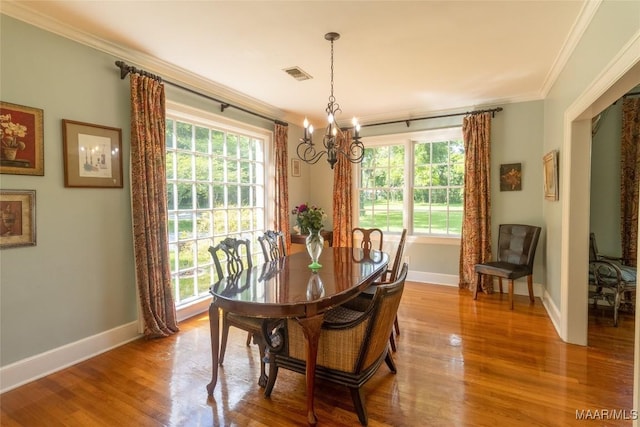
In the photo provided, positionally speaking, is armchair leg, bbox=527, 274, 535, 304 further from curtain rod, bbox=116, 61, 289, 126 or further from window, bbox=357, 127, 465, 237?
curtain rod, bbox=116, 61, 289, 126

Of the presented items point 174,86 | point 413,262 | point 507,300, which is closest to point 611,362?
point 507,300

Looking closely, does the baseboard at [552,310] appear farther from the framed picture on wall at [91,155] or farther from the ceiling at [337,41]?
the framed picture on wall at [91,155]

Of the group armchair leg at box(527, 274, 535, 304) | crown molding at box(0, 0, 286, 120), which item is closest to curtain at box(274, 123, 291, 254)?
crown molding at box(0, 0, 286, 120)

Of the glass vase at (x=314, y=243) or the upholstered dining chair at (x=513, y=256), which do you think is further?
the upholstered dining chair at (x=513, y=256)

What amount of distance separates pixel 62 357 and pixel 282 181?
3.13 m

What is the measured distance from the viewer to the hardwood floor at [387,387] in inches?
75.0

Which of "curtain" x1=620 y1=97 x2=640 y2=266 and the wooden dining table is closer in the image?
the wooden dining table

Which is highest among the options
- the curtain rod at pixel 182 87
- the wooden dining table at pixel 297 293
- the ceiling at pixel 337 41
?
the ceiling at pixel 337 41

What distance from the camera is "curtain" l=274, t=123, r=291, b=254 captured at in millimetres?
4691

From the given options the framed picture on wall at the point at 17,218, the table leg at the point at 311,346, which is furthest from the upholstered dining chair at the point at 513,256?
the framed picture on wall at the point at 17,218

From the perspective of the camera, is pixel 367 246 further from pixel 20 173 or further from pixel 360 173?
pixel 20 173

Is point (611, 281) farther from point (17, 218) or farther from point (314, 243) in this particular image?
point (17, 218)

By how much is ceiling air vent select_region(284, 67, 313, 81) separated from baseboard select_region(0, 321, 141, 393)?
2.84 m

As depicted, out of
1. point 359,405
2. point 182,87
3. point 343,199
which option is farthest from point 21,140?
point 343,199
